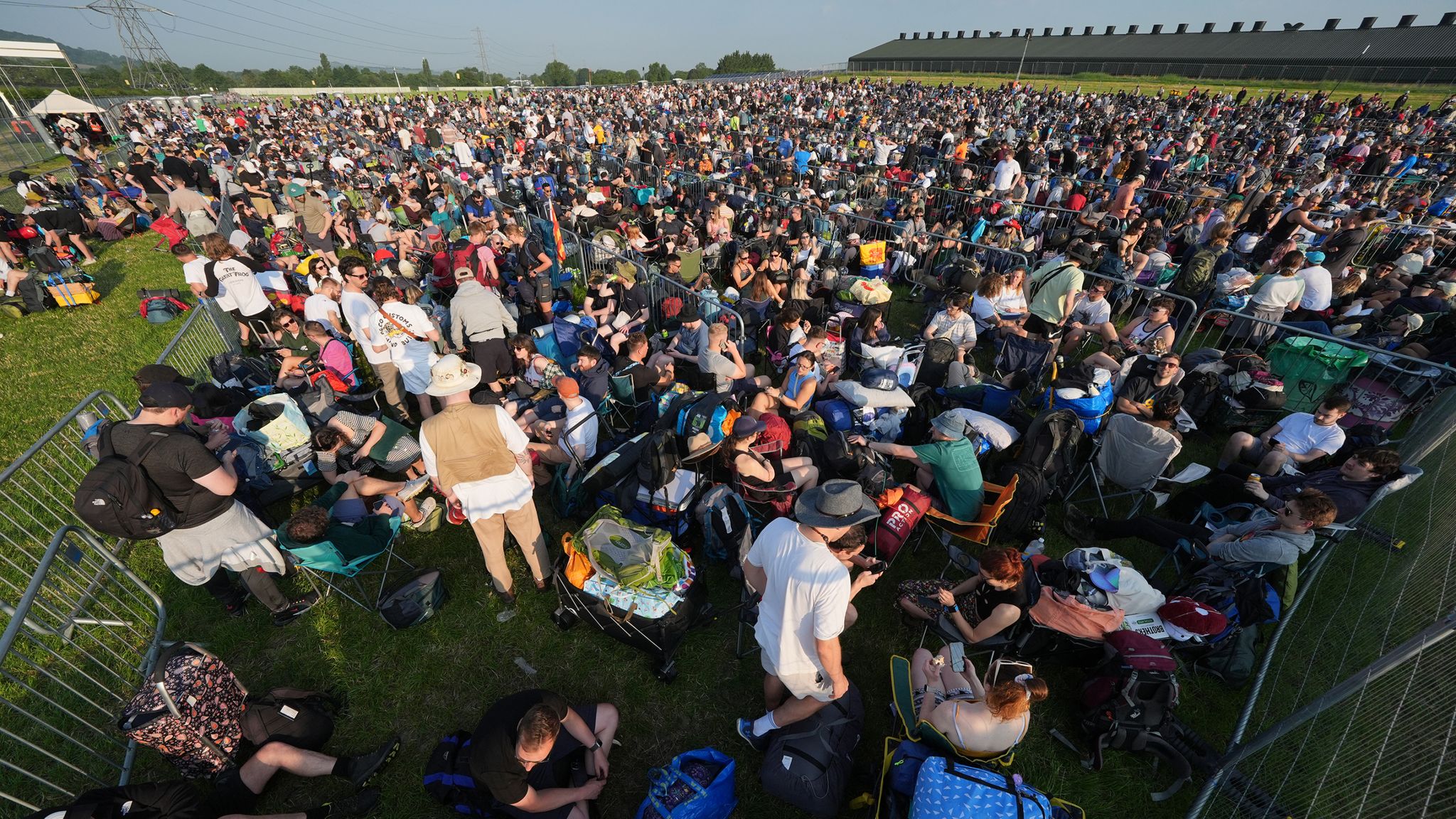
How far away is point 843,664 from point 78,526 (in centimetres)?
659

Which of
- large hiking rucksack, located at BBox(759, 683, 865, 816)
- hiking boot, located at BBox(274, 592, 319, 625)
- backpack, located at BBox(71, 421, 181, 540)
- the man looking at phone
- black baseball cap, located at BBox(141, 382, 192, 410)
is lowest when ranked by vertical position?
hiking boot, located at BBox(274, 592, 319, 625)

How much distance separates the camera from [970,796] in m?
2.82

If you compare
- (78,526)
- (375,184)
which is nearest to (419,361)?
(78,526)

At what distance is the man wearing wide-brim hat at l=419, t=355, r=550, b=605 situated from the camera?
3.93 metres

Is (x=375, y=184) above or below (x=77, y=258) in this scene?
above

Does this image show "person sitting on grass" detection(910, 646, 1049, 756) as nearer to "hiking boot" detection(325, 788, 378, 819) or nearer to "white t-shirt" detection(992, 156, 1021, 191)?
"hiking boot" detection(325, 788, 378, 819)

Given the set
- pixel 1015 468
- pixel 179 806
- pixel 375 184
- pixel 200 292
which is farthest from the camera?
pixel 375 184

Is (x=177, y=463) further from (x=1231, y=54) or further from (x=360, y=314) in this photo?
(x=1231, y=54)

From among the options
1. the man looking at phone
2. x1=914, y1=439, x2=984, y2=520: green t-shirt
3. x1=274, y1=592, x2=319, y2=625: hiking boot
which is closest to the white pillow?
x1=914, y1=439, x2=984, y2=520: green t-shirt

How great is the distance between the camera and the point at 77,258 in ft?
41.8

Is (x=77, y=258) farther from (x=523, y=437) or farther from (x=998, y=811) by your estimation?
(x=998, y=811)

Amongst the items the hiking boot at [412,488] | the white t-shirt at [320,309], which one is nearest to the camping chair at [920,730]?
the hiking boot at [412,488]

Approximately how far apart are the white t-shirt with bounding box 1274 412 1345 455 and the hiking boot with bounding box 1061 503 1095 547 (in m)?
2.13

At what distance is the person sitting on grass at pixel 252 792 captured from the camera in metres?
2.76
